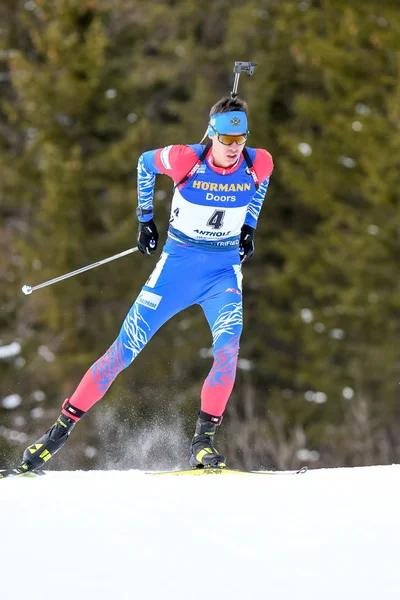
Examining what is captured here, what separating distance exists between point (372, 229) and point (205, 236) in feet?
51.2

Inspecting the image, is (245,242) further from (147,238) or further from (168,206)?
(168,206)

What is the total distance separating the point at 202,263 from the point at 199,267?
0.03 meters

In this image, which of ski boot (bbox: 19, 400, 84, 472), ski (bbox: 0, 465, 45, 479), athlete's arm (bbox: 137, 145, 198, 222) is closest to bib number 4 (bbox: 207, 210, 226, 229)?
athlete's arm (bbox: 137, 145, 198, 222)

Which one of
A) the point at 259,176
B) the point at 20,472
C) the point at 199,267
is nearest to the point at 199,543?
the point at 20,472

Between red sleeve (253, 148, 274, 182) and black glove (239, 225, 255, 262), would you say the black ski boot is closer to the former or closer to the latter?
black glove (239, 225, 255, 262)

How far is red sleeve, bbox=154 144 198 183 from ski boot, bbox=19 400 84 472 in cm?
147

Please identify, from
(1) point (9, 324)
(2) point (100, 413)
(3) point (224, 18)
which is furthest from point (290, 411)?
(3) point (224, 18)

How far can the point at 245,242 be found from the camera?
277 inches

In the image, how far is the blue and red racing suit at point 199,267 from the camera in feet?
21.5

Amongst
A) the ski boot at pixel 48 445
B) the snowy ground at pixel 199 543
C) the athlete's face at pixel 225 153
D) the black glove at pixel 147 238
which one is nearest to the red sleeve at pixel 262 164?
the athlete's face at pixel 225 153

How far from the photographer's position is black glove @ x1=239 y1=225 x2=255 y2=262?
23.1 feet

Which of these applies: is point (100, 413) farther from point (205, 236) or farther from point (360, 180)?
point (205, 236)

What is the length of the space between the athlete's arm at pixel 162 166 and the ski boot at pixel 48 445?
49.5 inches

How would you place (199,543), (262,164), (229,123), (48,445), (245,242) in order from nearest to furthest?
1. (199,543)
2. (229,123)
3. (48,445)
4. (262,164)
5. (245,242)
